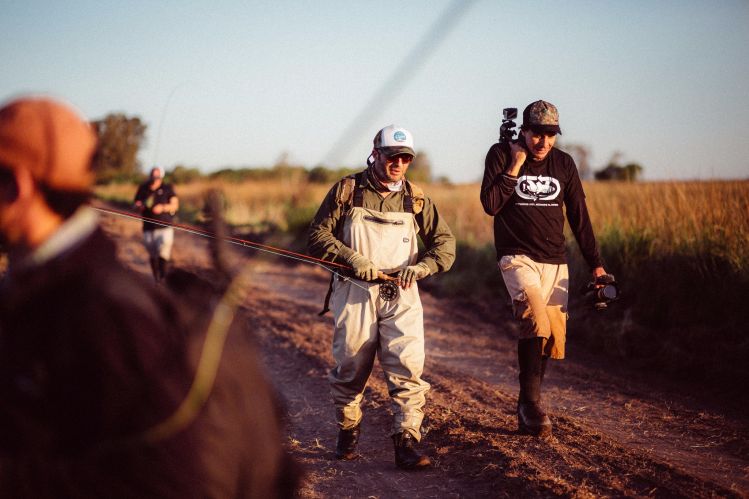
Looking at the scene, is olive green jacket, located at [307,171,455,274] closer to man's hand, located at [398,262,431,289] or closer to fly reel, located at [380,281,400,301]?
man's hand, located at [398,262,431,289]

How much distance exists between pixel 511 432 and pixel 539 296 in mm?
1173

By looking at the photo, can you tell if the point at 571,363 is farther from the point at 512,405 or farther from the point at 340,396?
the point at 340,396

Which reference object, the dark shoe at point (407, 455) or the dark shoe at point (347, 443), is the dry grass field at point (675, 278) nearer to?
the dark shoe at point (347, 443)

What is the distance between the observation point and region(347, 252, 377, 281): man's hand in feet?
16.5

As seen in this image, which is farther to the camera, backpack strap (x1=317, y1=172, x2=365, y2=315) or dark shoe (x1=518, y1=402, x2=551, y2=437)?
dark shoe (x1=518, y1=402, x2=551, y2=437)

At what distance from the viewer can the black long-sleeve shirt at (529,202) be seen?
18.6 feet

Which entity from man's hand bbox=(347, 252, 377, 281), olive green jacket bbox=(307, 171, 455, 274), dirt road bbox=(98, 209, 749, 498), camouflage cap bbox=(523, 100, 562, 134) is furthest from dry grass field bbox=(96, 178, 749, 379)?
camouflage cap bbox=(523, 100, 562, 134)

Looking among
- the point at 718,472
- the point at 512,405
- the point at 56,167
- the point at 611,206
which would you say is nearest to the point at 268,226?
the point at 611,206

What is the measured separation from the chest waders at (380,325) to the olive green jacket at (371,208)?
59mm

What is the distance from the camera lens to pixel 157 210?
12.1m

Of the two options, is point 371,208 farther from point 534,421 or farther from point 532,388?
point 534,421

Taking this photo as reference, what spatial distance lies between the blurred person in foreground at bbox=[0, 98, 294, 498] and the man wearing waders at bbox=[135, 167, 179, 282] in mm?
10608

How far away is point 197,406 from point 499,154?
14.5 feet

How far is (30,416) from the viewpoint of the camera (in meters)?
1.67
